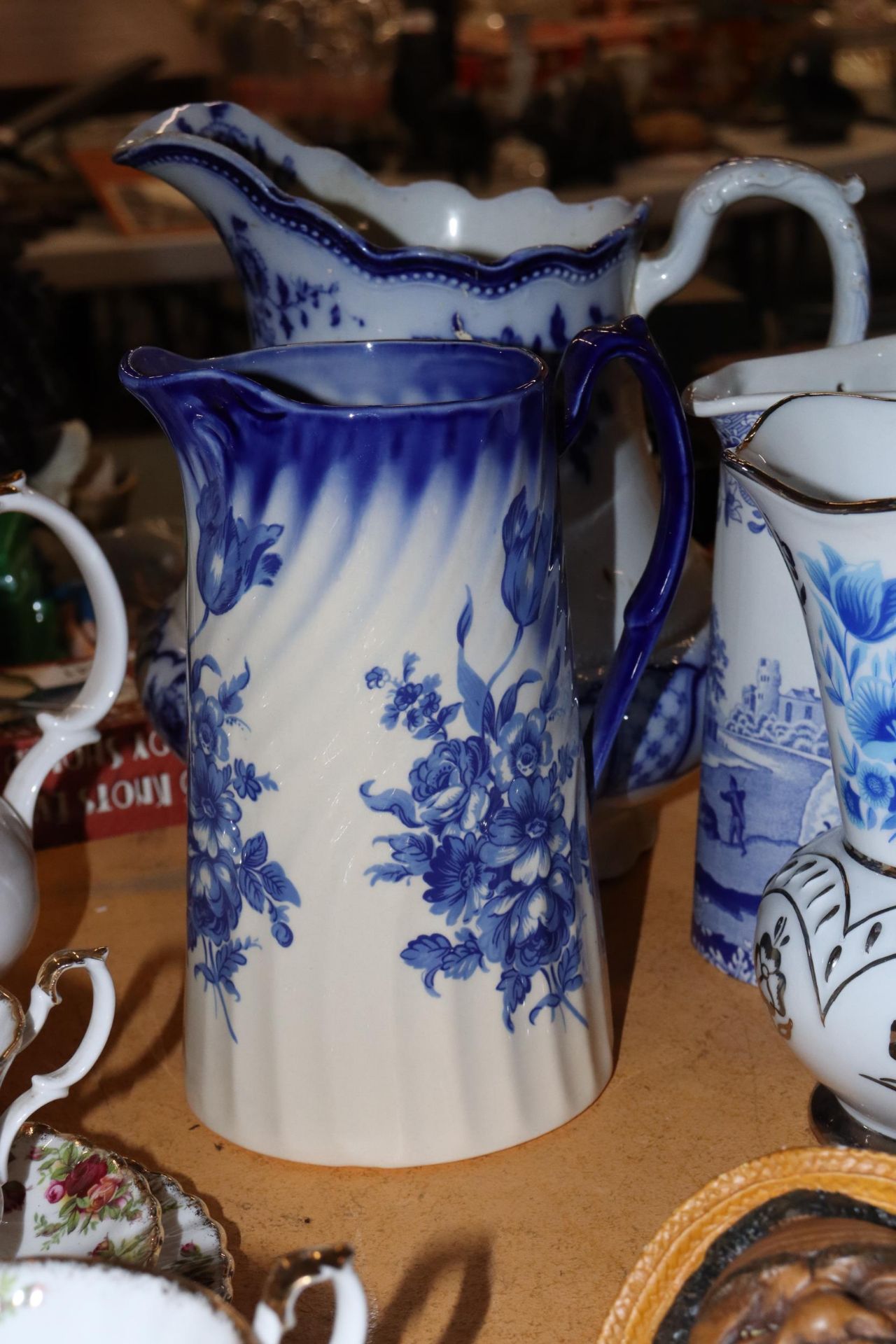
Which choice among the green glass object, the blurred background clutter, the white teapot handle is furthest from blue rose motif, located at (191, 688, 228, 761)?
the blurred background clutter

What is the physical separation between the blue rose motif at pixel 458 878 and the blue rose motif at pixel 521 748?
22 mm

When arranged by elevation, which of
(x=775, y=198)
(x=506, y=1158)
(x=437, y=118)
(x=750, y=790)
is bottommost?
(x=506, y=1158)

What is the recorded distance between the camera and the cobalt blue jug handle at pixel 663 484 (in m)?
0.48

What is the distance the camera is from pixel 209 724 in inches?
18.8

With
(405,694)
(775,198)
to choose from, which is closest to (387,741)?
(405,694)

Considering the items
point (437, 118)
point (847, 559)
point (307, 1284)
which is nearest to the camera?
point (307, 1284)

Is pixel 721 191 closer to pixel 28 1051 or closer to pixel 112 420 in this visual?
pixel 28 1051

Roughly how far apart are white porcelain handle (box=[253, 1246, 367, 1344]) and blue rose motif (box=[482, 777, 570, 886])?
0.56 ft

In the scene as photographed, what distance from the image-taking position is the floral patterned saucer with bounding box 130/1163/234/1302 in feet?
1.42

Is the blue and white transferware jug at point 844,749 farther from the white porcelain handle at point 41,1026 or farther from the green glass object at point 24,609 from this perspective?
the green glass object at point 24,609

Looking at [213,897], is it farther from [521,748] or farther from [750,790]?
[750,790]

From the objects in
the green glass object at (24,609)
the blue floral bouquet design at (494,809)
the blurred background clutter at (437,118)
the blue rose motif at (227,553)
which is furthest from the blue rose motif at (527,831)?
the blurred background clutter at (437,118)

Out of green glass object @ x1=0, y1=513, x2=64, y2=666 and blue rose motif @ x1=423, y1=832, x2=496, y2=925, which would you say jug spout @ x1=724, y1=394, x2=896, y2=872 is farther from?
green glass object @ x1=0, y1=513, x2=64, y2=666

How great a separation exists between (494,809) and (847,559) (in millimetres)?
131
